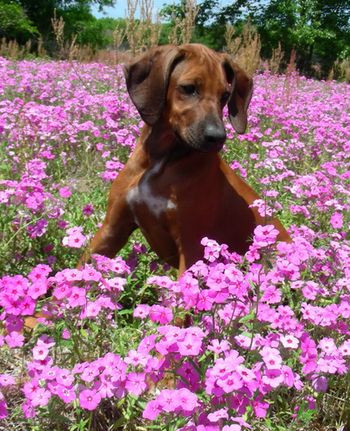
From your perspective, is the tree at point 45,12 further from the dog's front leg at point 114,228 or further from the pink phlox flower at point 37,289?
the pink phlox flower at point 37,289

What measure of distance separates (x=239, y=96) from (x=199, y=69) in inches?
22.2

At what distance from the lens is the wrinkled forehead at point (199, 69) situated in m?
2.84

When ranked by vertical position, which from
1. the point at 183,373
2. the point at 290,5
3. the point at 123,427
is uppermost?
the point at 290,5

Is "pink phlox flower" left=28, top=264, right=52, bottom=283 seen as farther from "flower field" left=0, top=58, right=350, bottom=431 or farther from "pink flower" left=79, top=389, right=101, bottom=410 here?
"pink flower" left=79, top=389, right=101, bottom=410

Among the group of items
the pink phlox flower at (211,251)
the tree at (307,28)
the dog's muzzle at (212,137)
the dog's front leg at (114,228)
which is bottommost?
the dog's front leg at (114,228)

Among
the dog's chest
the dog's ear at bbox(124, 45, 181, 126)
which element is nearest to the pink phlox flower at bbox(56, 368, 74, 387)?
the dog's chest

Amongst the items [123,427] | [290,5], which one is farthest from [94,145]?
[290,5]

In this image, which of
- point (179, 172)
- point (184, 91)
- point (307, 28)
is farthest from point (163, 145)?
point (307, 28)

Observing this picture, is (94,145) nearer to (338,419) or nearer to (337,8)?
(338,419)

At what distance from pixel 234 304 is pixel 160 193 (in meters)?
1.13

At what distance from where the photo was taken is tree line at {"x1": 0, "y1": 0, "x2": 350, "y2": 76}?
1201 inches

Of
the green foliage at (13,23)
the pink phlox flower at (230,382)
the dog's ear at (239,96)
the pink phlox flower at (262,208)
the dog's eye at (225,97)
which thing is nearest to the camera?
the pink phlox flower at (230,382)

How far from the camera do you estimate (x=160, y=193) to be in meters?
2.75

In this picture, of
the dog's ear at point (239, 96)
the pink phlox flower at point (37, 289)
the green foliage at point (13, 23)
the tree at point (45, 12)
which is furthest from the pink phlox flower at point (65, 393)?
the tree at point (45, 12)
